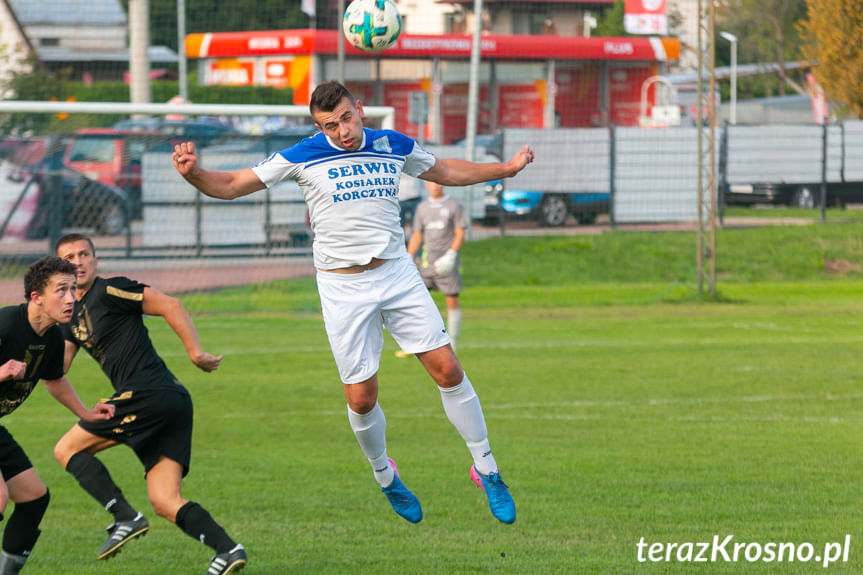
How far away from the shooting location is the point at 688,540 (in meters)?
8.09

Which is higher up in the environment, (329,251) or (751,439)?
(329,251)

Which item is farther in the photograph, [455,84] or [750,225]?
[455,84]

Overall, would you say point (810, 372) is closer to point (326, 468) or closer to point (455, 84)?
point (326, 468)

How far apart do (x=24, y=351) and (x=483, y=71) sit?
33.8 m

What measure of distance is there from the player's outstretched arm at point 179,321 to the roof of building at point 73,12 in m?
42.4

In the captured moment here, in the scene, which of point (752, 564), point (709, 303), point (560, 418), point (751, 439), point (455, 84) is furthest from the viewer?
point (455, 84)

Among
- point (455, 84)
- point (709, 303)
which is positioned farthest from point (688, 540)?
point (455, 84)

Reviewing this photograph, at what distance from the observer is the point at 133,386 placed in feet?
23.1

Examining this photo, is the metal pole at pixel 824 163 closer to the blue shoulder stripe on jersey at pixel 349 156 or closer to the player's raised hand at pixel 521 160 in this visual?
the player's raised hand at pixel 521 160

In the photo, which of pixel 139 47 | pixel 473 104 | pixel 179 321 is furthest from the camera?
pixel 473 104

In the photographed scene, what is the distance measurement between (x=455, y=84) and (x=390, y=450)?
2685 cm

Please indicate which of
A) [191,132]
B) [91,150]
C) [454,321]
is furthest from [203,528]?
[191,132]

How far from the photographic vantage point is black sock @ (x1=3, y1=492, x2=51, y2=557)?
688cm

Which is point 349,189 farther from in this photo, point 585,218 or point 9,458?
point 585,218
